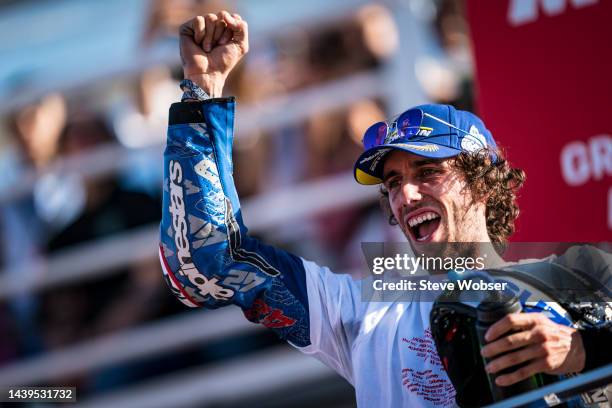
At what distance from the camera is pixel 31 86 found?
5.06m

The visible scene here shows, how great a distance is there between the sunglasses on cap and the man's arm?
0.38 meters

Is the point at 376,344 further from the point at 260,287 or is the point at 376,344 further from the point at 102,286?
the point at 102,286

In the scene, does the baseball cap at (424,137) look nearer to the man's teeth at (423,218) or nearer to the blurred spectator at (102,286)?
the man's teeth at (423,218)

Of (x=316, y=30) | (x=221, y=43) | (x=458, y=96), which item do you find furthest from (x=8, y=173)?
(x=221, y=43)

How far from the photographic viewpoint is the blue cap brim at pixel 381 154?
2734mm

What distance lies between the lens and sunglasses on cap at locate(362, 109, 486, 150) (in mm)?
2805

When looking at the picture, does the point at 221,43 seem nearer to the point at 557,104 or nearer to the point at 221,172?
the point at 221,172

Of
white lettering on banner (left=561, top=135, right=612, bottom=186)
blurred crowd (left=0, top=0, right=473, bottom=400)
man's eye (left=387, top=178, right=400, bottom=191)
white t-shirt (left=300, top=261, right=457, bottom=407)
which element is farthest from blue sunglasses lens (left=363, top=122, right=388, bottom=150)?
blurred crowd (left=0, top=0, right=473, bottom=400)

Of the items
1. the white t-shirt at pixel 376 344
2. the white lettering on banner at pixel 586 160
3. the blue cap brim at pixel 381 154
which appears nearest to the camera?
the white t-shirt at pixel 376 344

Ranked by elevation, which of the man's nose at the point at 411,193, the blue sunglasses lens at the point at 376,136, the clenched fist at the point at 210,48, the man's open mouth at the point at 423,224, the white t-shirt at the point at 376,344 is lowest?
the white t-shirt at the point at 376,344

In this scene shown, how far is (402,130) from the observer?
2.83 metres

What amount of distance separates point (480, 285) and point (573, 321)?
0.76 feet

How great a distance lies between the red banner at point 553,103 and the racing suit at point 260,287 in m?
0.69

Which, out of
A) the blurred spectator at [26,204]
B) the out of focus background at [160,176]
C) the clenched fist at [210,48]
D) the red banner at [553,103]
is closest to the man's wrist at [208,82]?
the clenched fist at [210,48]
